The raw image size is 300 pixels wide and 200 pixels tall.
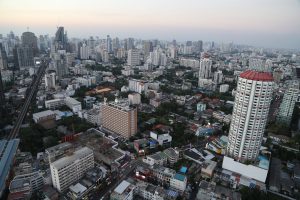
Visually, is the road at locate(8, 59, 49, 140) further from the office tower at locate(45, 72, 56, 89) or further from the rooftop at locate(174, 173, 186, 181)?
the rooftop at locate(174, 173, 186, 181)

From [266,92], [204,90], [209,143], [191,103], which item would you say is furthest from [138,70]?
[266,92]

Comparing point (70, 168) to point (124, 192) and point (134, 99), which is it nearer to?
point (124, 192)

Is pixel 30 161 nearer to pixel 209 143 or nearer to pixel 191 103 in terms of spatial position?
pixel 209 143

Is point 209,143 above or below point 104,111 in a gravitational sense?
below

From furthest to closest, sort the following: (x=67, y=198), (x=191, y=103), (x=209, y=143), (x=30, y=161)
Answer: (x=191, y=103), (x=209, y=143), (x=30, y=161), (x=67, y=198)

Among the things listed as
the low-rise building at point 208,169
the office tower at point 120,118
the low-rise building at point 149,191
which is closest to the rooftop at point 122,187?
the low-rise building at point 149,191

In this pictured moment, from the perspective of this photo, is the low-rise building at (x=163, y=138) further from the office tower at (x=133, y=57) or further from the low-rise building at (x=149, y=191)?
the office tower at (x=133, y=57)
